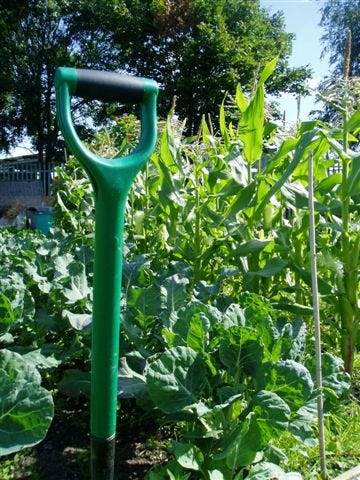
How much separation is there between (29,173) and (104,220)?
22.3 m

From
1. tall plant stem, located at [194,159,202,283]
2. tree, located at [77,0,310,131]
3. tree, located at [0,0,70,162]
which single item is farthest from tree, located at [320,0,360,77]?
tall plant stem, located at [194,159,202,283]

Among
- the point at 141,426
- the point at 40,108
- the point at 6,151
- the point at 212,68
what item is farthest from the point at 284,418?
the point at 6,151

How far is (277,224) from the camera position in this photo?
2.85 meters

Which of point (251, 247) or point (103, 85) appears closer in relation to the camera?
point (103, 85)

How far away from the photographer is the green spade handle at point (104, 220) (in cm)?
119

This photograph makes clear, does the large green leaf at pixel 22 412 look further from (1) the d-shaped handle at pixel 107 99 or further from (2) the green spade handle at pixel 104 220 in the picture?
(1) the d-shaped handle at pixel 107 99

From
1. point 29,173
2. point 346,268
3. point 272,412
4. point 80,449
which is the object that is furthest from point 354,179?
point 29,173

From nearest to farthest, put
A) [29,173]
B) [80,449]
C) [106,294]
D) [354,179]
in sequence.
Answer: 1. [106,294]
2. [80,449]
3. [354,179]
4. [29,173]

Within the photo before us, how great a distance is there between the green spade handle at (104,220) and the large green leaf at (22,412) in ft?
0.42

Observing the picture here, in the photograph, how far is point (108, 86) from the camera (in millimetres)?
1250

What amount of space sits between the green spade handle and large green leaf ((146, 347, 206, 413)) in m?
0.16

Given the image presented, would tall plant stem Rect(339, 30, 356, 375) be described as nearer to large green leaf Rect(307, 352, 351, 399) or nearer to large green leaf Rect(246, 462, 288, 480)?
large green leaf Rect(307, 352, 351, 399)

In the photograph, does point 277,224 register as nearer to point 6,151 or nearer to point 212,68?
point 212,68

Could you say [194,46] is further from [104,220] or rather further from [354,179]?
[104,220]
